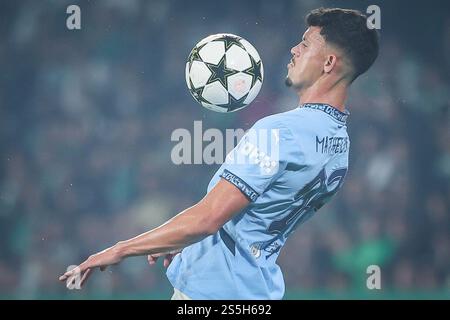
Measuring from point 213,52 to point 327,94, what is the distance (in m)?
0.93

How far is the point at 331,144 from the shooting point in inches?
130

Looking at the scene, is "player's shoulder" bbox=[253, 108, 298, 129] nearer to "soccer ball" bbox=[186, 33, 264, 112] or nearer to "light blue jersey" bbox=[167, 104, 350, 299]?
"light blue jersey" bbox=[167, 104, 350, 299]

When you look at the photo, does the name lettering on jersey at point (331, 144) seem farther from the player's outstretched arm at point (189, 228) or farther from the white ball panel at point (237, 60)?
the white ball panel at point (237, 60)

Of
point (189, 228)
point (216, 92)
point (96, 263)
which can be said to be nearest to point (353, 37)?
point (216, 92)

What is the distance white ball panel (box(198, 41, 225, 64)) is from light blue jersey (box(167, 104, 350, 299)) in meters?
1.00

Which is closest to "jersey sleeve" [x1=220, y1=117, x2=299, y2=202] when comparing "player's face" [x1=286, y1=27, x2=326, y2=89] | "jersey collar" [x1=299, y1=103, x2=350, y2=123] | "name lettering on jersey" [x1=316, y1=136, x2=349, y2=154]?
"name lettering on jersey" [x1=316, y1=136, x2=349, y2=154]

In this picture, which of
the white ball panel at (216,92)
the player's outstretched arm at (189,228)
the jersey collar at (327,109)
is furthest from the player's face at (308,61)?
the player's outstretched arm at (189,228)

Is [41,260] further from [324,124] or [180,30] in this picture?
[324,124]

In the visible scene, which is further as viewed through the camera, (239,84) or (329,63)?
(239,84)

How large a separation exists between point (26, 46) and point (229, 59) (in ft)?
9.14

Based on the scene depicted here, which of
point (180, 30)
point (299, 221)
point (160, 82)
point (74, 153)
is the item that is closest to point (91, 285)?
point (74, 153)

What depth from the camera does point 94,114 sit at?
6.25m

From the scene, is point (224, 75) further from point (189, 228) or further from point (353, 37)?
point (189, 228)

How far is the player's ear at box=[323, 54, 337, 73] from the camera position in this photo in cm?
352
